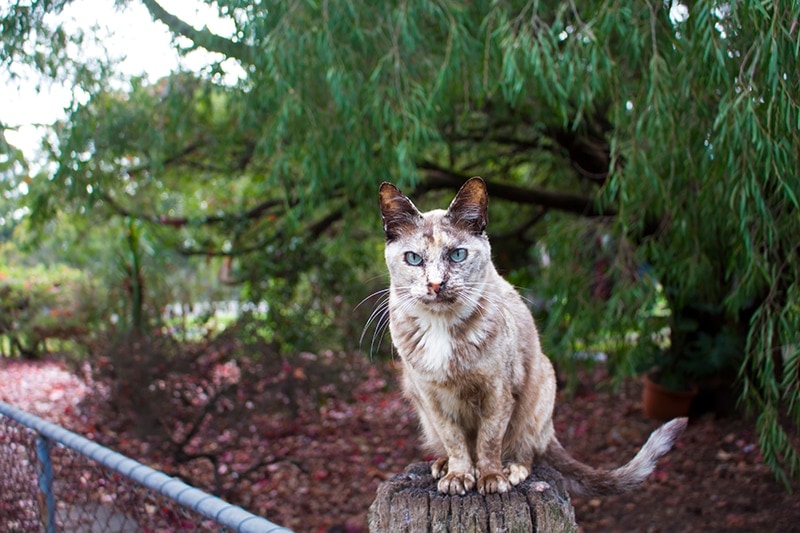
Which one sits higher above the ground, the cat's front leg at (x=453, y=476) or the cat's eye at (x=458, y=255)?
the cat's eye at (x=458, y=255)

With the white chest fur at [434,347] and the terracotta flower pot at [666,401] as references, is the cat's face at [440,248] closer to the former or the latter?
the white chest fur at [434,347]

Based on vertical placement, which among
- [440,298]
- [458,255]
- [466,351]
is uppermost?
[458,255]

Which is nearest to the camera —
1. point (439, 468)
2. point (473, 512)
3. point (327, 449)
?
point (473, 512)

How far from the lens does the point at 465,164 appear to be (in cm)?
773

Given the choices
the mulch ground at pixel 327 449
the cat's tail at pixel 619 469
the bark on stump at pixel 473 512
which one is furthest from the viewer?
the mulch ground at pixel 327 449

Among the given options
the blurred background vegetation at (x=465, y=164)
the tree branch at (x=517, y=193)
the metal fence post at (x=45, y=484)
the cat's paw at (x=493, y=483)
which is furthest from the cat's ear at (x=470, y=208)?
the tree branch at (x=517, y=193)

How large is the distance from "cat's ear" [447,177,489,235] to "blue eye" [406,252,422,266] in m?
0.15

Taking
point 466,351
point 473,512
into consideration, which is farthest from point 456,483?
point 466,351

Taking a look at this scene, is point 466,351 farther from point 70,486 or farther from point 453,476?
point 70,486

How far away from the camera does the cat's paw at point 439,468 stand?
2.18m

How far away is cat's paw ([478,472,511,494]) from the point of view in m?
1.90

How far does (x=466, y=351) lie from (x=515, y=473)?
397mm

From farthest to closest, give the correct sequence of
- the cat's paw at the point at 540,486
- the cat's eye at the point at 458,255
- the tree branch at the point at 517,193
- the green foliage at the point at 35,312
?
the green foliage at the point at 35,312 < the tree branch at the point at 517,193 < the cat's eye at the point at 458,255 < the cat's paw at the point at 540,486

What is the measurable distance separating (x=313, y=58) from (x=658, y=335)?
3.54 meters
